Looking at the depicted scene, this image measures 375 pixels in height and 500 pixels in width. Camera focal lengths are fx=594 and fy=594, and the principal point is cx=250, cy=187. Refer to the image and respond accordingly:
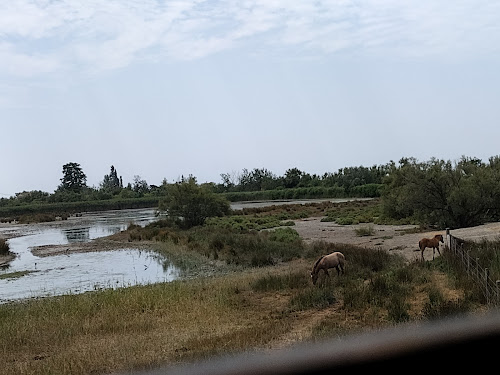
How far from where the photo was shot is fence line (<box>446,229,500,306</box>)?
7.86 meters

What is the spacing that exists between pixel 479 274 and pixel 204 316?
483 cm

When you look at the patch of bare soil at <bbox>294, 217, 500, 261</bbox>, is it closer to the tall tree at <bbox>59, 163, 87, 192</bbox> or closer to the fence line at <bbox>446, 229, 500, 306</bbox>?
the fence line at <bbox>446, 229, 500, 306</bbox>

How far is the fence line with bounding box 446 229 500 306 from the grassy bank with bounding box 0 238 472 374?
38 centimetres

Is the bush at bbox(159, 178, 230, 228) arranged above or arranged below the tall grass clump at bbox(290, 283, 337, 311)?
above

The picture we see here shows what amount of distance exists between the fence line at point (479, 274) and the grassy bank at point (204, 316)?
38 centimetres

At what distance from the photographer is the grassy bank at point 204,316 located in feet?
25.9

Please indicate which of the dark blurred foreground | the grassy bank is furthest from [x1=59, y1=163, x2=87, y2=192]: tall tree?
the dark blurred foreground

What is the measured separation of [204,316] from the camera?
10.6m

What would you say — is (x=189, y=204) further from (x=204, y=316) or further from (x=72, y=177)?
(x=72, y=177)

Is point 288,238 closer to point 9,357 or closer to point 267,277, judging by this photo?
point 267,277

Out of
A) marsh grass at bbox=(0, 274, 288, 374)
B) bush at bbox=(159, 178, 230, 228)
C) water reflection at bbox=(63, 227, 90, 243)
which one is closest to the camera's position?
marsh grass at bbox=(0, 274, 288, 374)

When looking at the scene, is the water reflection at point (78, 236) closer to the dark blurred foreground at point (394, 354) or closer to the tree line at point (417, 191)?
the tree line at point (417, 191)

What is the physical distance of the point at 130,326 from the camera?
1015cm

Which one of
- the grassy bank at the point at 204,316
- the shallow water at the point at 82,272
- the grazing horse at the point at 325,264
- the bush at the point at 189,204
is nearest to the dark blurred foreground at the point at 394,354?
the grassy bank at the point at 204,316
